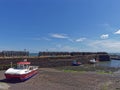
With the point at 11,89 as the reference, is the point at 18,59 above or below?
above

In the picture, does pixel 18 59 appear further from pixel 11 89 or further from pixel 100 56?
pixel 100 56

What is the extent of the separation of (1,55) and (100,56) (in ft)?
196

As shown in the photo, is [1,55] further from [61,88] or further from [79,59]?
[79,59]

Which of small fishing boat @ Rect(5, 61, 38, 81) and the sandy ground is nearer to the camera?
the sandy ground

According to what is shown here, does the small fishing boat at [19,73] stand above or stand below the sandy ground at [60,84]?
above

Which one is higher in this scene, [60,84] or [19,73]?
[19,73]

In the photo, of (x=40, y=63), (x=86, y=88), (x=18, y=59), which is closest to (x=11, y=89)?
(x=86, y=88)

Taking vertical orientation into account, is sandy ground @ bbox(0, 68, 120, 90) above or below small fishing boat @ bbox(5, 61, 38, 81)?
below

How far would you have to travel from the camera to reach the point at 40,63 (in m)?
42.4

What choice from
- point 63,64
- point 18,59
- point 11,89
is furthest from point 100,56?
point 11,89

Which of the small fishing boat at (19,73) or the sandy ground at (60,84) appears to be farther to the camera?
the small fishing boat at (19,73)

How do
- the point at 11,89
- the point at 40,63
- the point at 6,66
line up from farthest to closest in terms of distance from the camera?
the point at 40,63
the point at 6,66
the point at 11,89

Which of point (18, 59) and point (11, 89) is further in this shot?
point (18, 59)

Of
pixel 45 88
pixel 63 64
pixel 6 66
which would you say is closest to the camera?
pixel 45 88
